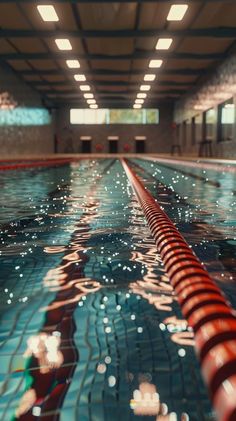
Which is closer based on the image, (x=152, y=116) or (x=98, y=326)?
(x=98, y=326)

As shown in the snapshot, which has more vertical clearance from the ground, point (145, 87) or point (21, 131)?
point (145, 87)

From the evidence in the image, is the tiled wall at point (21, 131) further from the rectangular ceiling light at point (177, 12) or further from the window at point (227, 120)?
the window at point (227, 120)

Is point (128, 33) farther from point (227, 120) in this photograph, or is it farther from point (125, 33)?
point (227, 120)

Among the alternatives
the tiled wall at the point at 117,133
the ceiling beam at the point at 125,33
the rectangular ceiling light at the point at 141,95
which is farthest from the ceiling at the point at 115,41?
the tiled wall at the point at 117,133

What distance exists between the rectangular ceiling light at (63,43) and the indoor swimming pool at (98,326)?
1345 centimetres

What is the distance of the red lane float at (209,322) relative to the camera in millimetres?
858

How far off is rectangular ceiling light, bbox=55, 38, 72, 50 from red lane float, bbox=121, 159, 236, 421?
47.3ft

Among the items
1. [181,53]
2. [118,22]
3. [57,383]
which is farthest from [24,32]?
[57,383]

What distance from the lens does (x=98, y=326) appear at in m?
1.40

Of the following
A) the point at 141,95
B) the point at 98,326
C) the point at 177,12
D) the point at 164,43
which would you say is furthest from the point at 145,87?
the point at 98,326

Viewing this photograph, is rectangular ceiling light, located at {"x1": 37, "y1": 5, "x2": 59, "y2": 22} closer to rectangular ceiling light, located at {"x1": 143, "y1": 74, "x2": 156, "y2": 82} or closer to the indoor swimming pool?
rectangular ceiling light, located at {"x1": 143, "y1": 74, "x2": 156, "y2": 82}

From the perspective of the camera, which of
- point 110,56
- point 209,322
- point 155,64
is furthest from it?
point 155,64

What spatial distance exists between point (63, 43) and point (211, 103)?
7.83 m

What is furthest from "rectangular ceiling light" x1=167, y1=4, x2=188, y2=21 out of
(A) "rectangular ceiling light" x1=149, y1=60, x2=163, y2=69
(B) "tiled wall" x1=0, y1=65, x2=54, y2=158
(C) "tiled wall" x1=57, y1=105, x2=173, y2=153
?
(C) "tiled wall" x1=57, y1=105, x2=173, y2=153
